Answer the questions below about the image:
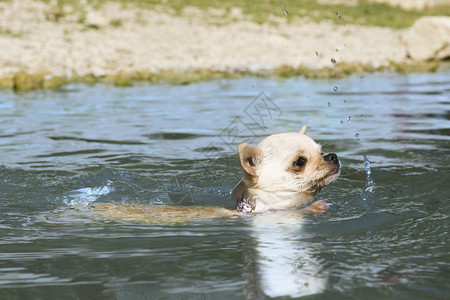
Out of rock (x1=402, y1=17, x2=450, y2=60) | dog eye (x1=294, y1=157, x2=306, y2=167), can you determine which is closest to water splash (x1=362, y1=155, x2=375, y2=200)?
dog eye (x1=294, y1=157, x2=306, y2=167)

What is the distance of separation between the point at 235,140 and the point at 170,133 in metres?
0.94

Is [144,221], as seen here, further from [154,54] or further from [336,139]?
[154,54]

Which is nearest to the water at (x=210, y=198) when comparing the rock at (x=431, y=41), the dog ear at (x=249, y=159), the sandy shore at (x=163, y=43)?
the dog ear at (x=249, y=159)

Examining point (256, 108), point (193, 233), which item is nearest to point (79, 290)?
point (193, 233)

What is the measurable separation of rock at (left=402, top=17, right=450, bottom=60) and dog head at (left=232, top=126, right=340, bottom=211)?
17.7 meters

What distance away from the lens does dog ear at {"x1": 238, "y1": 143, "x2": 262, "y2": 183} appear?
6.23 m

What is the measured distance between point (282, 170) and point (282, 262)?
1.74 metres

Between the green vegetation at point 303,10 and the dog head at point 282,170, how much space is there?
61.5 ft

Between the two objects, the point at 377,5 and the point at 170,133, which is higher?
the point at 377,5

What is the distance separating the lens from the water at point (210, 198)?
14.3 feet

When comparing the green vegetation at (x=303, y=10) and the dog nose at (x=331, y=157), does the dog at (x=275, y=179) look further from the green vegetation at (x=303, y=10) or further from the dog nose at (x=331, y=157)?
the green vegetation at (x=303, y=10)

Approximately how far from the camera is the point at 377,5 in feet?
117

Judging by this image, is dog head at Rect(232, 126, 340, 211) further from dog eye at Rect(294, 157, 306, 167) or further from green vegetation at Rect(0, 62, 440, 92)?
green vegetation at Rect(0, 62, 440, 92)

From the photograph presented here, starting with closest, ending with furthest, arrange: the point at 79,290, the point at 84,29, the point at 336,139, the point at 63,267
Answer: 1. the point at 79,290
2. the point at 63,267
3. the point at 336,139
4. the point at 84,29
